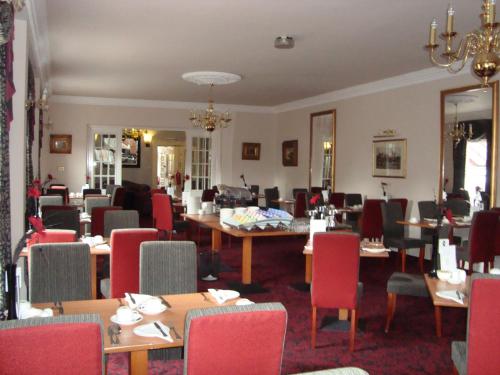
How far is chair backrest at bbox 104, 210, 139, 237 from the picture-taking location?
5.18 m

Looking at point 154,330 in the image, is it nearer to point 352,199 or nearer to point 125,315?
point 125,315

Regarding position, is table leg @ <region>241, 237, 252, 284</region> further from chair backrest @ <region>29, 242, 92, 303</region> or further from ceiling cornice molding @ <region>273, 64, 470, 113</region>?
ceiling cornice molding @ <region>273, 64, 470, 113</region>

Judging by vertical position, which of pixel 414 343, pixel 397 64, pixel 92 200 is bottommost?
pixel 414 343

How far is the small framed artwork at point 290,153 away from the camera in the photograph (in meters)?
12.0

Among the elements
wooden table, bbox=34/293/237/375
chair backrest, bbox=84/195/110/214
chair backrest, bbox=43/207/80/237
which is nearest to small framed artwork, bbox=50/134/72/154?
chair backrest, bbox=84/195/110/214

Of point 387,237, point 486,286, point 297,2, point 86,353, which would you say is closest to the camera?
point 86,353

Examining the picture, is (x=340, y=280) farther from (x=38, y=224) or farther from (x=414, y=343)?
(x=38, y=224)

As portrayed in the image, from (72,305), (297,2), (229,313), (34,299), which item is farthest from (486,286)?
(297,2)

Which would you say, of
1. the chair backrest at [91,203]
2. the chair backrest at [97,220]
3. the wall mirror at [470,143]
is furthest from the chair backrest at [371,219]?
the chair backrest at [91,203]

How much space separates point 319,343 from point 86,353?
277 cm

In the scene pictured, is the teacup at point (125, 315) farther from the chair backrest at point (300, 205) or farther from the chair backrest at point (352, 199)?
the chair backrest at point (352, 199)

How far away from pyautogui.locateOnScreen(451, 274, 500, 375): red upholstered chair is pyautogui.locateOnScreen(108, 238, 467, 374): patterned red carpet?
111 centimetres

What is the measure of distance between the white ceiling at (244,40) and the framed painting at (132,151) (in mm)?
6908

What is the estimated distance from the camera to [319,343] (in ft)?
13.5
